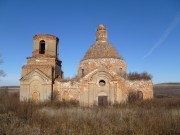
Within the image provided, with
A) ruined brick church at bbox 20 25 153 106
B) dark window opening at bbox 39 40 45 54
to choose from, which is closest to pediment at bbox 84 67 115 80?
ruined brick church at bbox 20 25 153 106

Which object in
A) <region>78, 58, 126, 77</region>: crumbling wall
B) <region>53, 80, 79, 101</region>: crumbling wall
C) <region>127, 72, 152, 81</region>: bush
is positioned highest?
<region>78, 58, 126, 77</region>: crumbling wall

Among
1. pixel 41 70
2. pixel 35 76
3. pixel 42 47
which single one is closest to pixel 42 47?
pixel 42 47

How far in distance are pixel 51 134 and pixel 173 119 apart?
4657mm

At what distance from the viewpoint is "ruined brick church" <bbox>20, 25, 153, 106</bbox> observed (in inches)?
866

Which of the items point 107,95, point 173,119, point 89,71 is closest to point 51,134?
point 173,119

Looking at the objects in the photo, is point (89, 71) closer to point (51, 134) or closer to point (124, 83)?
point (124, 83)

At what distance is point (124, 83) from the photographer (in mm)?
21906

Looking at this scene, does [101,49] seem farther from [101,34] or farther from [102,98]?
[102,98]

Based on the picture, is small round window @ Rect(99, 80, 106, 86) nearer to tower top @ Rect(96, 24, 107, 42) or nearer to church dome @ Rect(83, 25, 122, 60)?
church dome @ Rect(83, 25, 122, 60)

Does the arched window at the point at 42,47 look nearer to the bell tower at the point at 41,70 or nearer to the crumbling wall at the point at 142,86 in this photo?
the bell tower at the point at 41,70

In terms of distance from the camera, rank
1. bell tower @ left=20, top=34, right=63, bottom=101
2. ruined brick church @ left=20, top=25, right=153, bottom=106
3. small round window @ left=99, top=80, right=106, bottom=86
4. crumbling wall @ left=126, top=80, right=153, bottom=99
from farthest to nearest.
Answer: bell tower @ left=20, top=34, right=63, bottom=101 < small round window @ left=99, top=80, right=106, bottom=86 < ruined brick church @ left=20, top=25, right=153, bottom=106 < crumbling wall @ left=126, top=80, right=153, bottom=99

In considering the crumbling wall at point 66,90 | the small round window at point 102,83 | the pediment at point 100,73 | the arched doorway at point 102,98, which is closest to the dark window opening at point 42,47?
the crumbling wall at point 66,90

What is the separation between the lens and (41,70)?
2331cm

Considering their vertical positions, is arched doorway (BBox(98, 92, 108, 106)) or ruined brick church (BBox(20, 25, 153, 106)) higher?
ruined brick church (BBox(20, 25, 153, 106))
